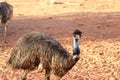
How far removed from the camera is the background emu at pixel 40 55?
582cm

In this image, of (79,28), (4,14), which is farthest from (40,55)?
(79,28)

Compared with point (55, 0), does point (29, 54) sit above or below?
above

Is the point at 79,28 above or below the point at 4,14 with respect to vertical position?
below

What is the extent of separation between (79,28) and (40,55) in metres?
6.41

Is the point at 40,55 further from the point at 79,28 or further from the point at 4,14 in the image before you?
the point at 79,28

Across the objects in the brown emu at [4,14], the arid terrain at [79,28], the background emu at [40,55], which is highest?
the background emu at [40,55]

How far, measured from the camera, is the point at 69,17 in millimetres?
14594

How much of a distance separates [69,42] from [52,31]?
1.69m

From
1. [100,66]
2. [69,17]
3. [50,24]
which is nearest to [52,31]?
[50,24]

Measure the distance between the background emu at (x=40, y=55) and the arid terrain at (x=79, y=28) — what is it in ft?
3.65

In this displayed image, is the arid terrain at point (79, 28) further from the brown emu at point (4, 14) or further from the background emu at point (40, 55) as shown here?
the background emu at point (40, 55)

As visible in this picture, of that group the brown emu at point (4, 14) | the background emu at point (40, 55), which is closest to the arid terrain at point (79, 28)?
the brown emu at point (4, 14)

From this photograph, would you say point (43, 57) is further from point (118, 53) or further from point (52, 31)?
point (52, 31)

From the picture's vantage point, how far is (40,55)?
6.00m
